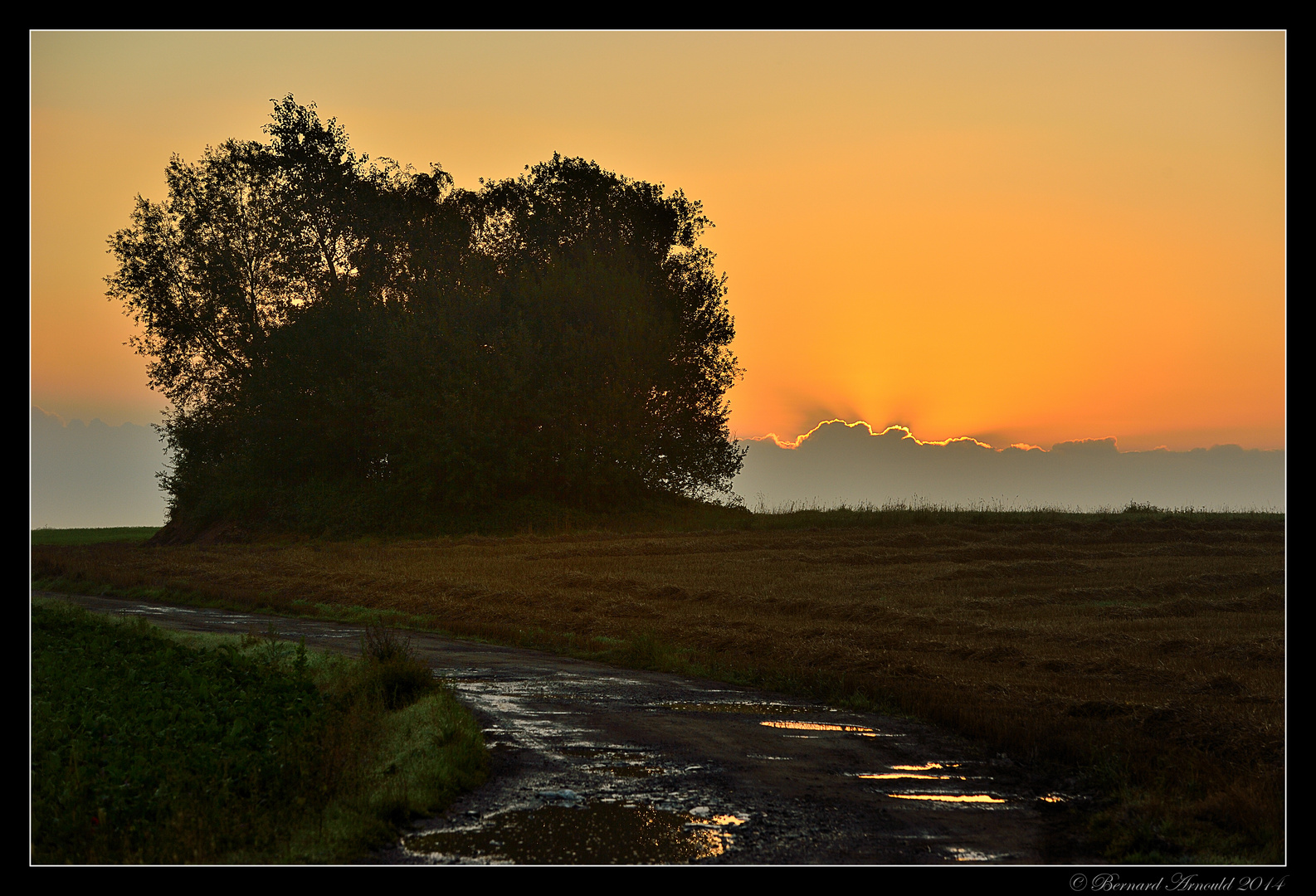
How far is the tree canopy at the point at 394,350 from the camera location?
4616 cm

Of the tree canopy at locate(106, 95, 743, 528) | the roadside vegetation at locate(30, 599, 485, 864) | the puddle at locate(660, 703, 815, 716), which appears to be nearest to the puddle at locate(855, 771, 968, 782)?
the puddle at locate(660, 703, 815, 716)

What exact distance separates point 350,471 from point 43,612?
27891mm

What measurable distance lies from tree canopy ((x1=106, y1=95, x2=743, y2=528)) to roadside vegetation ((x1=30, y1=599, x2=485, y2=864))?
30654 millimetres

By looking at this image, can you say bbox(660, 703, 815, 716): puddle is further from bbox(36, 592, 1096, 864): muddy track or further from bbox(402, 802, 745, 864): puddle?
bbox(402, 802, 745, 864): puddle

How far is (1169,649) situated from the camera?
17672mm

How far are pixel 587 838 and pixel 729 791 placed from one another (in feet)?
6.31

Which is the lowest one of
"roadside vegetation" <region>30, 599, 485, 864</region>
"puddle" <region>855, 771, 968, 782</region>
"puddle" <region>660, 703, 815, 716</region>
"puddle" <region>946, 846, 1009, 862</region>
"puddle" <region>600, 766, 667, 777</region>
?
"puddle" <region>660, 703, 815, 716</region>

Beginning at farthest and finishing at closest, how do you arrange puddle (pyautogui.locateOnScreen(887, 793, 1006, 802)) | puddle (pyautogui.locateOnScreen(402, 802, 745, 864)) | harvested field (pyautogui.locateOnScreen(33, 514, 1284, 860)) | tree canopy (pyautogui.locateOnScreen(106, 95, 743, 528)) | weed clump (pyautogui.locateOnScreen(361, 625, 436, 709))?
1. tree canopy (pyautogui.locateOnScreen(106, 95, 743, 528))
2. weed clump (pyautogui.locateOnScreen(361, 625, 436, 709))
3. harvested field (pyautogui.locateOnScreen(33, 514, 1284, 860))
4. puddle (pyautogui.locateOnScreen(887, 793, 1006, 802))
5. puddle (pyautogui.locateOnScreen(402, 802, 745, 864))

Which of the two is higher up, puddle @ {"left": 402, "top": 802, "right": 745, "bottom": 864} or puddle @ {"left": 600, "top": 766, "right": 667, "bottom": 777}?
puddle @ {"left": 402, "top": 802, "right": 745, "bottom": 864}

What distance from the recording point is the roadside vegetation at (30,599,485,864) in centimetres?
806

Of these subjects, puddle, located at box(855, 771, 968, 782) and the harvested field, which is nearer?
puddle, located at box(855, 771, 968, 782)

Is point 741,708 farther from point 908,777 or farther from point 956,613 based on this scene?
point 956,613

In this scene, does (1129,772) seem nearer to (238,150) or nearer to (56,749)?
(56,749)
